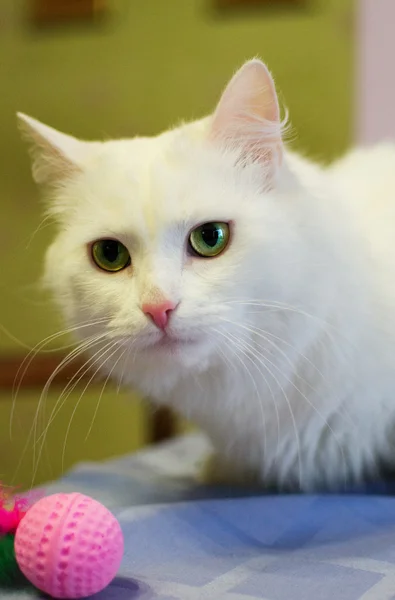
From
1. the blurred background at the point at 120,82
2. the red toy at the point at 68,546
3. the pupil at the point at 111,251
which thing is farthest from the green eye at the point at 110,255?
the blurred background at the point at 120,82

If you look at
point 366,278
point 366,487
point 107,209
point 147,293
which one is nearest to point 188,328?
point 147,293

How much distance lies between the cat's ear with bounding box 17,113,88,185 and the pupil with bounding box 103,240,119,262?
0.46ft

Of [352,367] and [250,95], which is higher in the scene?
[250,95]

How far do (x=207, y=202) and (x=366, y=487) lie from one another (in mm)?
471

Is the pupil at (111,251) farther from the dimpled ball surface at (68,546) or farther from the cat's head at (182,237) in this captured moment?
the dimpled ball surface at (68,546)

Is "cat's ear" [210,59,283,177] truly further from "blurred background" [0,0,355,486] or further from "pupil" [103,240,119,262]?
"blurred background" [0,0,355,486]

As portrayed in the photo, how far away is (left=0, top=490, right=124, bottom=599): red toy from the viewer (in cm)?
57

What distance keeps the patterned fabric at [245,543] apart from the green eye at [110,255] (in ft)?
1.01

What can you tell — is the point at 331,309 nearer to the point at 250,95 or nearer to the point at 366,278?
the point at 366,278

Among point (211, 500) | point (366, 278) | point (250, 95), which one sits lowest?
point (211, 500)

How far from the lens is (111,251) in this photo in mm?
807

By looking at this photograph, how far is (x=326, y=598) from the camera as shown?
0.60 metres

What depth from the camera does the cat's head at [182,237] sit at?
73cm

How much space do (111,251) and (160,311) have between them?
0.48 ft
